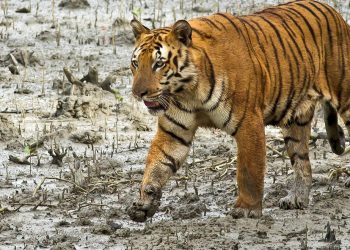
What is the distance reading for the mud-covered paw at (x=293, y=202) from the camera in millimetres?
8594

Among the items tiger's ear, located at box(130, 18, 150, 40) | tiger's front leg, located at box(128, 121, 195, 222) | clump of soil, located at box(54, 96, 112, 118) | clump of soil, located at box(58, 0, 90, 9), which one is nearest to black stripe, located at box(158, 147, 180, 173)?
tiger's front leg, located at box(128, 121, 195, 222)

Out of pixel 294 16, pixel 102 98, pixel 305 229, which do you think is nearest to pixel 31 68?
pixel 102 98

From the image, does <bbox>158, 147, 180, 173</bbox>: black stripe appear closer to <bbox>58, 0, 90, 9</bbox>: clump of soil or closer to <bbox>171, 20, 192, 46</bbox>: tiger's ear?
<bbox>171, 20, 192, 46</bbox>: tiger's ear

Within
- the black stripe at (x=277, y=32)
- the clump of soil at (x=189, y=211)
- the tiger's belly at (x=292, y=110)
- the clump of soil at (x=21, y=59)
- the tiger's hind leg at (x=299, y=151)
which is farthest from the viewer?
the clump of soil at (x=21, y=59)

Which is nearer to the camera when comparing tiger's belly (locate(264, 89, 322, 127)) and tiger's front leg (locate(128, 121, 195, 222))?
tiger's front leg (locate(128, 121, 195, 222))

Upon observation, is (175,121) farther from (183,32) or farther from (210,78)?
(183,32)

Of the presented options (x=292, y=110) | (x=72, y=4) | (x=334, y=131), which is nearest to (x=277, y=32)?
(x=292, y=110)

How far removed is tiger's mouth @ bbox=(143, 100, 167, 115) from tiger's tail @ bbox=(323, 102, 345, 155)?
6.22 feet

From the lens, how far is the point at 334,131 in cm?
937

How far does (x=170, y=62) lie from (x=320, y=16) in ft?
5.60

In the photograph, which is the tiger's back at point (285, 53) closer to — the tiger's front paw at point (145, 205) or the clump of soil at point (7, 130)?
the tiger's front paw at point (145, 205)

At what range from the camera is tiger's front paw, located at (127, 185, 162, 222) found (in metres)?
7.91

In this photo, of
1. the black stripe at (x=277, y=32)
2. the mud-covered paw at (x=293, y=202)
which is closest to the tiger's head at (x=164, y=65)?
the black stripe at (x=277, y=32)

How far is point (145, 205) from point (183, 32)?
1.13 m
